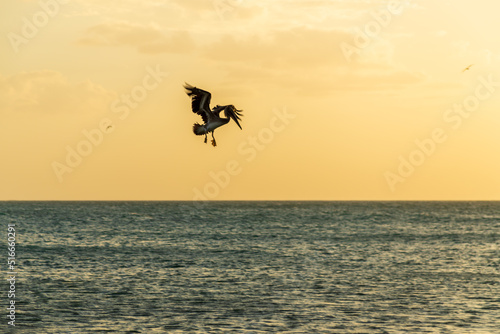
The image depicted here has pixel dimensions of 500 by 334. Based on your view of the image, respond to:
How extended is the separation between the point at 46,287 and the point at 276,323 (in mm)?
16102

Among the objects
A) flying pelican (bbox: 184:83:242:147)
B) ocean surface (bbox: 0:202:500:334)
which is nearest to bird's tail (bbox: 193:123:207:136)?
flying pelican (bbox: 184:83:242:147)

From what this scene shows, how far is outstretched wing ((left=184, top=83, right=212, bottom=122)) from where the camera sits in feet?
66.0

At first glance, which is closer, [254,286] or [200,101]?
[200,101]

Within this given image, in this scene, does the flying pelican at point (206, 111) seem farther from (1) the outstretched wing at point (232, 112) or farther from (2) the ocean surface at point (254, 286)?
(2) the ocean surface at point (254, 286)

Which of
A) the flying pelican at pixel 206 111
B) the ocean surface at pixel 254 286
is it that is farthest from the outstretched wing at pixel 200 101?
the ocean surface at pixel 254 286

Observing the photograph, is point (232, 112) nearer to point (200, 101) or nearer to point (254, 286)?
point (200, 101)

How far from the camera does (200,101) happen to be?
793 inches

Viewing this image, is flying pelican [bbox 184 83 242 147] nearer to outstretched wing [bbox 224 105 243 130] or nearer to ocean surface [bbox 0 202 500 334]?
outstretched wing [bbox 224 105 243 130]

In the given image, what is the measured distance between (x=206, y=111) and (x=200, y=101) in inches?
13.8

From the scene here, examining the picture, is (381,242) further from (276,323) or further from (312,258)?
(276,323)

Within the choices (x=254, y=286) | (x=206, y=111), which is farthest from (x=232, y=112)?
(x=254, y=286)

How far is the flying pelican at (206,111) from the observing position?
782 inches

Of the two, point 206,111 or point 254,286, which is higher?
point 206,111

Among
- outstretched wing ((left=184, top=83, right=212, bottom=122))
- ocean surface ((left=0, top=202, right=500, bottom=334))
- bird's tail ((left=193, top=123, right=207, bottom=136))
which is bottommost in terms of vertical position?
ocean surface ((left=0, top=202, right=500, bottom=334))
